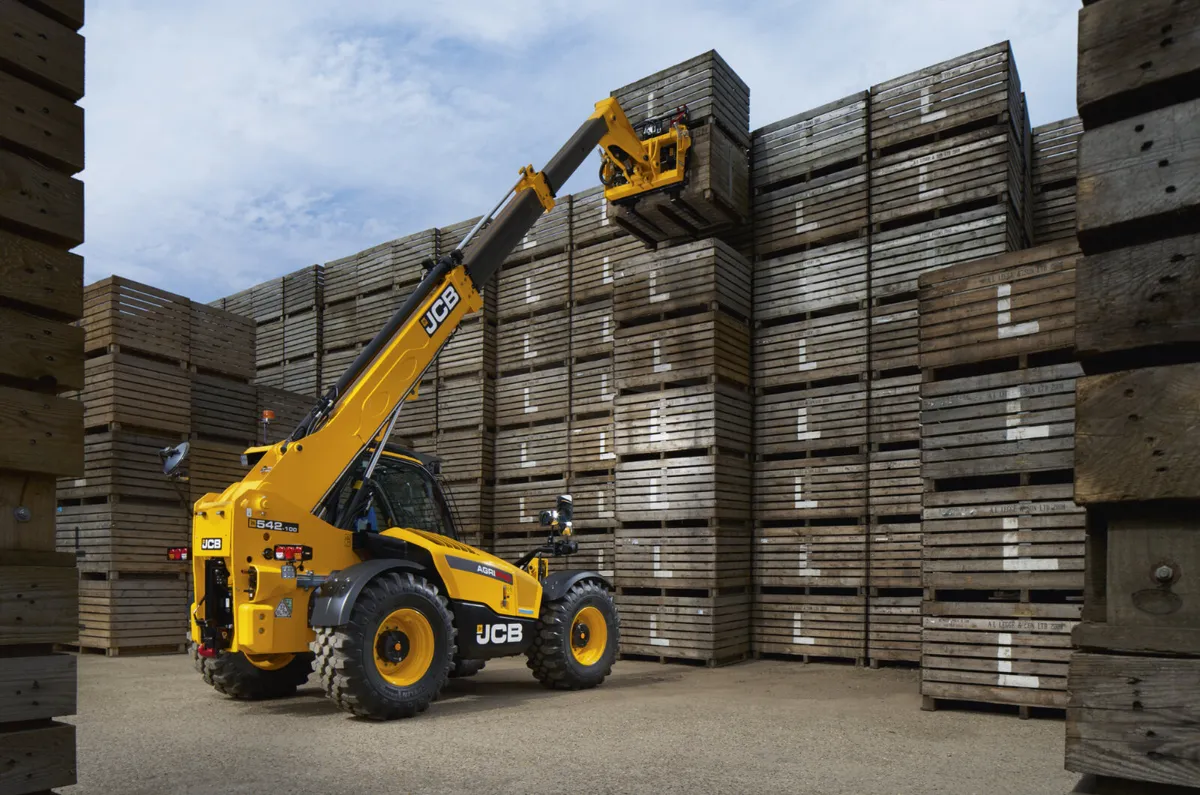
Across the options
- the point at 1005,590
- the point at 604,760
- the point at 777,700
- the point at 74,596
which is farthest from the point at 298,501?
the point at 1005,590

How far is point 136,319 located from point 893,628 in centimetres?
1005

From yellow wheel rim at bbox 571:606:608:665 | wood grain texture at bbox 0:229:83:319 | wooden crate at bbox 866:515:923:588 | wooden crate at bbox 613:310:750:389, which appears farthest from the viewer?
wooden crate at bbox 613:310:750:389

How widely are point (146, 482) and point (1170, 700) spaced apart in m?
12.8

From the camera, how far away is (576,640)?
9.82 meters

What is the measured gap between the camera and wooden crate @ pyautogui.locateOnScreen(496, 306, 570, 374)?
13.5 m

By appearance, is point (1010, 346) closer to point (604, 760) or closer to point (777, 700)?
point (777, 700)

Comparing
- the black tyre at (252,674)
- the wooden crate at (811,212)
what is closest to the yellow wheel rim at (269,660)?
the black tyre at (252,674)

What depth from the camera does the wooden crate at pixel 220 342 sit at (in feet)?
44.4

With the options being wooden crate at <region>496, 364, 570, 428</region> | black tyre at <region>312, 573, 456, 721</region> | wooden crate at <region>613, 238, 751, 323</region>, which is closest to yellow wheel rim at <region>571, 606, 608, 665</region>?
black tyre at <region>312, 573, 456, 721</region>

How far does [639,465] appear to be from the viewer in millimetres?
11703

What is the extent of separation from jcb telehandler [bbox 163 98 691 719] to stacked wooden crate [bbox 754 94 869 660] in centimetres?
241

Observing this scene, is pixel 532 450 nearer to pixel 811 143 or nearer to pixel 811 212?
pixel 811 212

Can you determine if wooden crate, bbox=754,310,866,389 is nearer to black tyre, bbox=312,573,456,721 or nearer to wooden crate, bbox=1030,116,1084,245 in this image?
wooden crate, bbox=1030,116,1084,245

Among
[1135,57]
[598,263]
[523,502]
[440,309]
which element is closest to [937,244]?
[598,263]
